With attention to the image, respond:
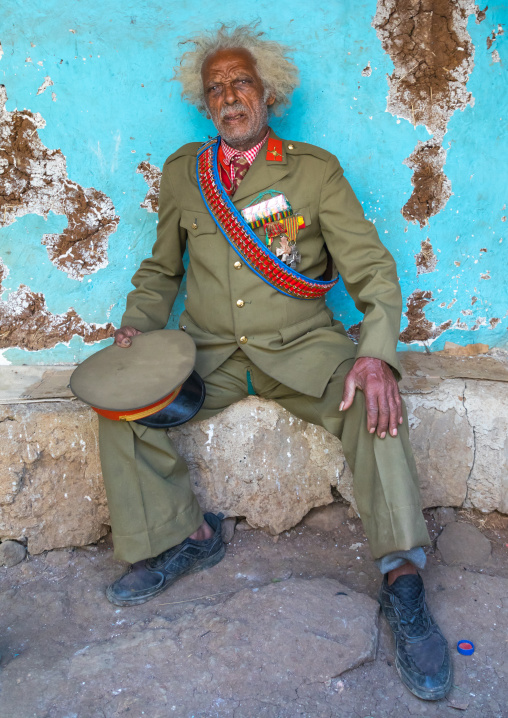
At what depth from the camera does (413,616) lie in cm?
209

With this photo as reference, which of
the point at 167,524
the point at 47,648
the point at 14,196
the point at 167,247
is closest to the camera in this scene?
the point at 47,648

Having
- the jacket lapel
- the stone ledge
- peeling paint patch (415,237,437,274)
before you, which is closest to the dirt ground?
the stone ledge

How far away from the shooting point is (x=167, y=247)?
2.69 metres

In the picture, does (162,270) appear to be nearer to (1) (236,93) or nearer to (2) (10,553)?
(1) (236,93)

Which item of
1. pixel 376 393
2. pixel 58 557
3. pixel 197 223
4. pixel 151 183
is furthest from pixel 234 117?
pixel 58 557

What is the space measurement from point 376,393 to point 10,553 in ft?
5.51

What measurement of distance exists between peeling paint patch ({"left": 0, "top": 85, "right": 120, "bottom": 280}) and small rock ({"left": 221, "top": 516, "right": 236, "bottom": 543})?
135 cm

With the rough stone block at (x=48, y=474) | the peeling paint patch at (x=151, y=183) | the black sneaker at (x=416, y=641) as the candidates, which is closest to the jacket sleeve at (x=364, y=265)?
the black sneaker at (x=416, y=641)

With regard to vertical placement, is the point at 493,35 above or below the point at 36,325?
above

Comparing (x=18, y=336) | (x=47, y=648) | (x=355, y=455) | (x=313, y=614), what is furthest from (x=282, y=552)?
(x=18, y=336)

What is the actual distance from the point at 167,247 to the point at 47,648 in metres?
1.62

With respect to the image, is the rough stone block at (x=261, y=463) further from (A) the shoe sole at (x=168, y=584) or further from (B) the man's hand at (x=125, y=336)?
(B) the man's hand at (x=125, y=336)

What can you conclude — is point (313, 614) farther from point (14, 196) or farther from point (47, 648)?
point (14, 196)

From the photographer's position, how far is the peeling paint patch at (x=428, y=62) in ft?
9.09
